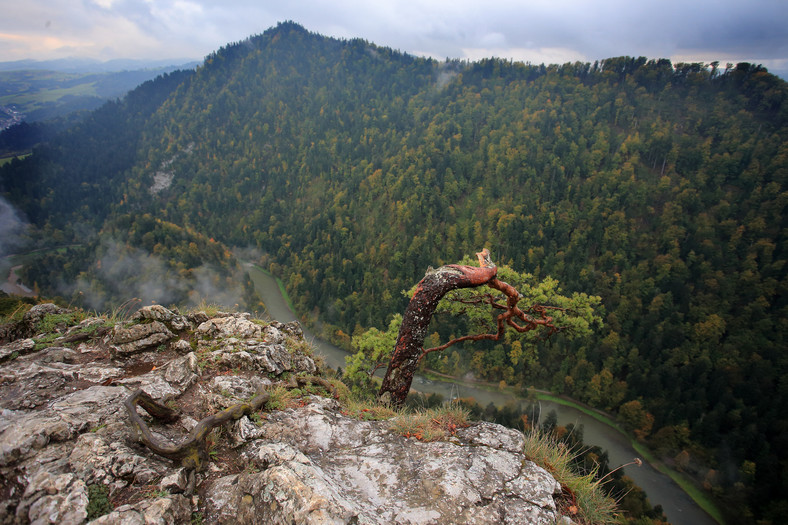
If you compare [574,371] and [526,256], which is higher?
[526,256]

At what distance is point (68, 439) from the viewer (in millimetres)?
3914

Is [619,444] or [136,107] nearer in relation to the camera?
[619,444]

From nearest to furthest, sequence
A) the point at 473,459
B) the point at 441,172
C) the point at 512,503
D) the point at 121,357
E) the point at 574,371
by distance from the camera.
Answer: the point at 512,503 → the point at 473,459 → the point at 121,357 → the point at 574,371 → the point at 441,172

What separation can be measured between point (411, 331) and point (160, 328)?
214 inches

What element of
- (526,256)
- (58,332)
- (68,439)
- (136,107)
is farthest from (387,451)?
(136,107)

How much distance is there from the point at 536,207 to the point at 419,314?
10604cm

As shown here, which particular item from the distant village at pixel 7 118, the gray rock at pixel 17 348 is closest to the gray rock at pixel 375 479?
the gray rock at pixel 17 348

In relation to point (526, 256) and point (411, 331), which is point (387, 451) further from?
point (526, 256)

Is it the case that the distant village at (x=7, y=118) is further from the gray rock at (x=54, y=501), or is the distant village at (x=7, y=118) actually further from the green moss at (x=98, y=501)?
the green moss at (x=98, y=501)

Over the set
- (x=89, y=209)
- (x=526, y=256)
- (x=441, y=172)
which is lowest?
(x=89, y=209)

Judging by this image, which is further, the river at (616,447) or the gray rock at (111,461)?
the river at (616,447)

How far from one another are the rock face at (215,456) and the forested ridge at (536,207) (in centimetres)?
1125

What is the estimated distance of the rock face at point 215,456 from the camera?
3389 mm

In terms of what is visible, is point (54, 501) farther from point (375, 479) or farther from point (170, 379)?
point (375, 479)
